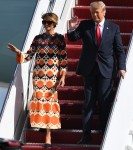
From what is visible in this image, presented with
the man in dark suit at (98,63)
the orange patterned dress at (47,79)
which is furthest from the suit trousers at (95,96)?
the orange patterned dress at (47,79)

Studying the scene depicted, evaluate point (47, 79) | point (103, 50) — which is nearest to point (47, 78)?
point (47, 79)

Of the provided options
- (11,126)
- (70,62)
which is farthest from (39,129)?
(70,62)

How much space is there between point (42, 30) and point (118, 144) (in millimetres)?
1958

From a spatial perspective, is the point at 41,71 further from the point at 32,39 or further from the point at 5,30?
the point at 5,30

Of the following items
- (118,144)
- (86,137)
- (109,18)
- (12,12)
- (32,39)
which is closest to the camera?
(118,144)

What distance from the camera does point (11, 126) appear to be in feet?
27.2

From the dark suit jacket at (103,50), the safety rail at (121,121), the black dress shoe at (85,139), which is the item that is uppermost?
the dark suit jacket at (103,50)

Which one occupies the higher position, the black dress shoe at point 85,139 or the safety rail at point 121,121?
the safety rail at point 121,121

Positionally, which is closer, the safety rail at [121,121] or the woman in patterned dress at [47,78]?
the safety rail at [121,121]

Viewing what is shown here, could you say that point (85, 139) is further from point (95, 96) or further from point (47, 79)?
point (47, 79)

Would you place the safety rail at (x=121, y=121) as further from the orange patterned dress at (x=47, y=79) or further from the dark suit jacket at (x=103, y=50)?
the orange patterned dress at (x=47, y=79)

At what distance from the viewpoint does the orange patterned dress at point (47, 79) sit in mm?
8234

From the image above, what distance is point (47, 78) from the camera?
8.27 metres

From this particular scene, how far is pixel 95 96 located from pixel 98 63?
31 centimetres
